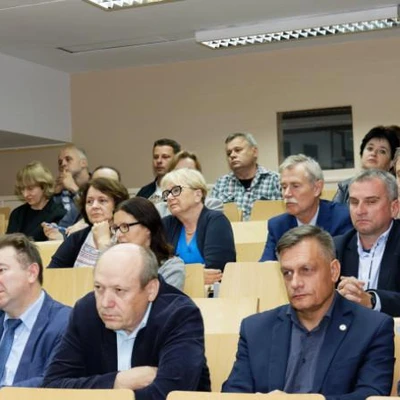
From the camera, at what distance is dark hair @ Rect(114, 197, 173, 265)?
154 inches

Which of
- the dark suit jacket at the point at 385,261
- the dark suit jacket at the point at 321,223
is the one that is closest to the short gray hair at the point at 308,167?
the dark suit jacket at the point at 321,223

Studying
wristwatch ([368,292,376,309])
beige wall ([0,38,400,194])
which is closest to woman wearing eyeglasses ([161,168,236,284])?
wristwatch ([368,292,376,309])

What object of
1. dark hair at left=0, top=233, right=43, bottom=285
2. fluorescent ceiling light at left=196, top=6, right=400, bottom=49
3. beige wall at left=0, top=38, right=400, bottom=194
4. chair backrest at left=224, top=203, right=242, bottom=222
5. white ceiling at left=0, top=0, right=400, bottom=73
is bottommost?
dark hair at left=0, top=233, right=43, bottom=285

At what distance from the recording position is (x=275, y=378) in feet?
9.35

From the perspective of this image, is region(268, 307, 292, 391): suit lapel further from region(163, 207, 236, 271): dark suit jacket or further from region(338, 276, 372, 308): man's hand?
region(163, 207, 236, 271): dark suit jacket

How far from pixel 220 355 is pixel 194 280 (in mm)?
905

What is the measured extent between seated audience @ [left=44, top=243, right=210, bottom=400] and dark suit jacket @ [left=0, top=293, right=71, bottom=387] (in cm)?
27

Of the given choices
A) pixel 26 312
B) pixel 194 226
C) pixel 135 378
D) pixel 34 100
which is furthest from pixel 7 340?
pixel 34 100

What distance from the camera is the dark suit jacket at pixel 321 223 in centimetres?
442

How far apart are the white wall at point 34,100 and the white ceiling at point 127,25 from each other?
0.52 feet

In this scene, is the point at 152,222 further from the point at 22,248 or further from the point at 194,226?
the point at 194,226

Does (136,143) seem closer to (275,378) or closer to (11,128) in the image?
(11,128)

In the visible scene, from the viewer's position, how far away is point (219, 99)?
845cm

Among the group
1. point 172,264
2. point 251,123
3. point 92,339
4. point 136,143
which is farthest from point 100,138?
point 92,339
